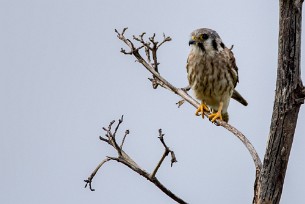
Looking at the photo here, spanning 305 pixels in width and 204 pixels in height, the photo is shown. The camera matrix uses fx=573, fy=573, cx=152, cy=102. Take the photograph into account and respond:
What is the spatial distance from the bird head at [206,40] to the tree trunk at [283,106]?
251 cm

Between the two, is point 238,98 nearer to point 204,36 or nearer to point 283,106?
point 204,36

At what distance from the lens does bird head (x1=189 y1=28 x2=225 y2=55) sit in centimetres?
625

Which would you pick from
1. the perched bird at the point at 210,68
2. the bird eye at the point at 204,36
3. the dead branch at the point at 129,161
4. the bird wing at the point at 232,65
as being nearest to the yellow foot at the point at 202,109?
the perched bird at the point at 210,68

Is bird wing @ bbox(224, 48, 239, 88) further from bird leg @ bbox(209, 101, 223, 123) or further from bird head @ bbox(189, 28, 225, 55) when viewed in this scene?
bird leg @ bbox(209, 101, 223, 123)

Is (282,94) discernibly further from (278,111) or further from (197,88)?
(197,88)

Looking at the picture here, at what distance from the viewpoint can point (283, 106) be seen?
381cm

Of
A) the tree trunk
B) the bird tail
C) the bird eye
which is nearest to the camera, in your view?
the tree trunk

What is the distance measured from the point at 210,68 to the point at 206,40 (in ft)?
1.02

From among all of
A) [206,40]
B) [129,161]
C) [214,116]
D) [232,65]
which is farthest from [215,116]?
[129,161]

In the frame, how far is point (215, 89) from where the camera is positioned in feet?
21.0

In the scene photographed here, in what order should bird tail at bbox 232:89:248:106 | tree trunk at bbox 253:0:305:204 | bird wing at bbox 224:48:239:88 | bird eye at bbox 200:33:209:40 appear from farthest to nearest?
bird tail at bbox 232:89:248:106
bird wing at bbox 224:48:239:88
bird eye at bbox 200:33:209:40
tree trunk at bbox 253:0:305:204

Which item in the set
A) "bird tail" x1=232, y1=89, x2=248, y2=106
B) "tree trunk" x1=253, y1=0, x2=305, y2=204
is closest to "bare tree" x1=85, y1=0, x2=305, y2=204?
"tree trunk" x1=253, y1=0, x2=305, y2=204

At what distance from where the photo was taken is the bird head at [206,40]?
6.25 meters

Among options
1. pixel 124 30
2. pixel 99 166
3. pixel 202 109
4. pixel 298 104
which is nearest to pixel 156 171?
pixel 99 166
